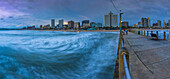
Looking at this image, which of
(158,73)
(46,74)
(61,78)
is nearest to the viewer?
(158,73)

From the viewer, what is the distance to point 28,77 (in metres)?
6.12

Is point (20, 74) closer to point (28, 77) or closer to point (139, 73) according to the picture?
point (28, 77)

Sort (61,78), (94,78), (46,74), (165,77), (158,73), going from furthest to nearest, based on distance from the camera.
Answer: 1. (46,74)
2. (61,78)
3. (94,78)
4. (158,73)
5. (165,77)

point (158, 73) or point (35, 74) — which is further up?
point (158, 73)

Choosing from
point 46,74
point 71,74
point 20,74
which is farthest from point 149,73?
point 20,74

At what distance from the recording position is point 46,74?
643cm

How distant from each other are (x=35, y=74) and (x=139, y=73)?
5.73m

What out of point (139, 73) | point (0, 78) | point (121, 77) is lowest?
point (0, 78)

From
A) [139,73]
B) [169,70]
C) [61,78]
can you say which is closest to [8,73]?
[61,78]

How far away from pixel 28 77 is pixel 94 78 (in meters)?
3.85

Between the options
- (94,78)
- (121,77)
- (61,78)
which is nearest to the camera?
(121,77)

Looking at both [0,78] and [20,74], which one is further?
[20,74]

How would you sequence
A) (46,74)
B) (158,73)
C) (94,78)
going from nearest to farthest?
(158,73) < (94,78) < (46,74)

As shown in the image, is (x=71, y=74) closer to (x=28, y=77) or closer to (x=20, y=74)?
(x=28, y=77)
